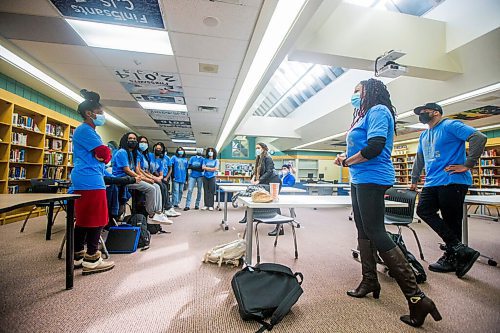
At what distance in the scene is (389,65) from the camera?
3.17m

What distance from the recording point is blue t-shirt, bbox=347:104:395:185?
1494 millimetres

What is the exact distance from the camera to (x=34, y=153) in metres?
4.85

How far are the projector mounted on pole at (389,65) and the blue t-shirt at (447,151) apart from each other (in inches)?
49.1

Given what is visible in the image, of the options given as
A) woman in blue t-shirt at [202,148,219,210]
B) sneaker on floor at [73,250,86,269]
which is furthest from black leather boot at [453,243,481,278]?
woman in blue t-shirt at [202,148,219,210]

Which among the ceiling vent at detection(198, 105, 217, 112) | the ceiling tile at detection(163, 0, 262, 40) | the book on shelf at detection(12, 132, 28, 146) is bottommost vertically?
the book on shelf at detection(12, 132, 28, 146)

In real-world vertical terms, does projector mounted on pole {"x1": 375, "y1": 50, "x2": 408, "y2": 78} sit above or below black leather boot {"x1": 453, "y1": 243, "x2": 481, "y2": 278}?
above

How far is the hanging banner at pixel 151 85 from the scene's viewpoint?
4090 mm

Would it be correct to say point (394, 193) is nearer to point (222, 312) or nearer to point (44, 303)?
point (222, 312)

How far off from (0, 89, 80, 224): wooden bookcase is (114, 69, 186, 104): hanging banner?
1775 mm

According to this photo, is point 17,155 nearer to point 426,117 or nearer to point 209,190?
point 209,190

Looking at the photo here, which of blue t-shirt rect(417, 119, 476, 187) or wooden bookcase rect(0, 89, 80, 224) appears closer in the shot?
blue t-shirt rect(417, 119, 476, 187)

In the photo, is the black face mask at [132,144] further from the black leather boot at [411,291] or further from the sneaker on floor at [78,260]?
the black leather boot at [411,291]

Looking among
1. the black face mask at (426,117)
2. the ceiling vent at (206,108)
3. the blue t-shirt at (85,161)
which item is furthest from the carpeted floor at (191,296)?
the ceiling vent at (206,108)

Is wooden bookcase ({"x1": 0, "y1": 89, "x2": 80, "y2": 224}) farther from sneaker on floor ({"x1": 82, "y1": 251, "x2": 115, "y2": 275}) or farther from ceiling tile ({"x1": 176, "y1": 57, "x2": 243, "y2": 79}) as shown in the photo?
sneaker on floor ({"x1": 82, "y1": 251, "x2": 115, "y2": 275})
